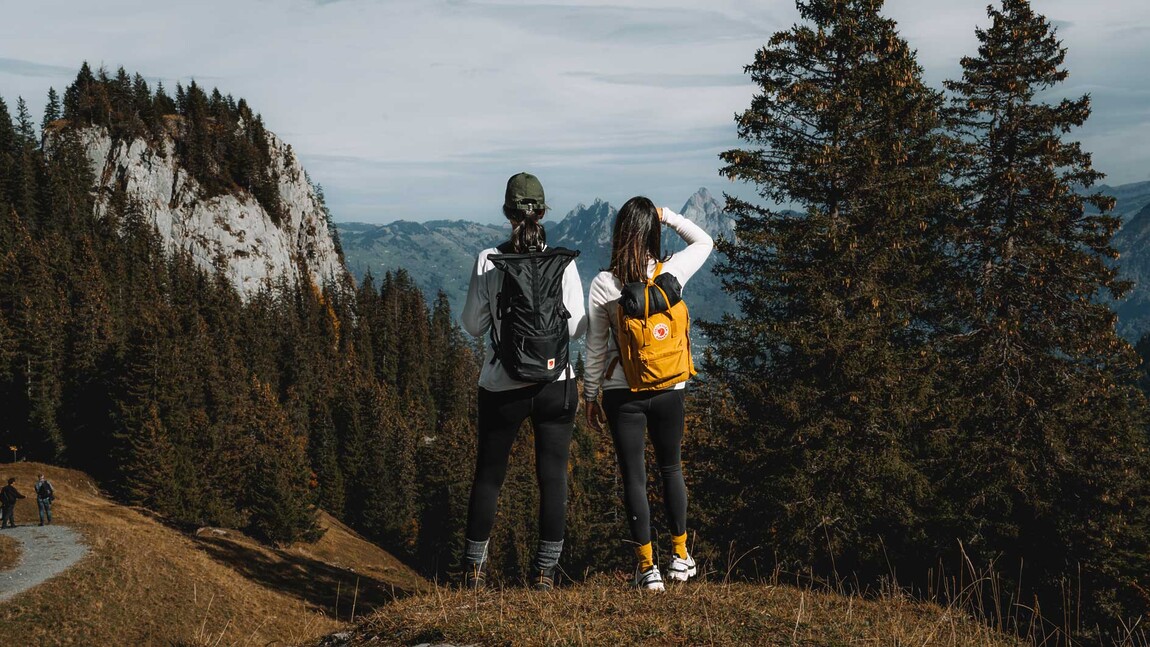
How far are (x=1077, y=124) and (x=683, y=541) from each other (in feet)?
61.1

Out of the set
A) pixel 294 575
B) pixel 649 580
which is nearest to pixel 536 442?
pixel 649 580

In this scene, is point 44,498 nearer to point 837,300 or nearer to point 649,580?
point 837,300

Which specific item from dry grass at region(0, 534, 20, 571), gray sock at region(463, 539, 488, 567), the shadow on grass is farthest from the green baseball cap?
dry grass at region(0, 534, 20, 571)

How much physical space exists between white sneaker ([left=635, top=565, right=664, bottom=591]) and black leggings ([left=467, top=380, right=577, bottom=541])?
0.72 metres

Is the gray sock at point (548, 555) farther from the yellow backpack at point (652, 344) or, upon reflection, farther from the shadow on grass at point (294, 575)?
the shadow on grass at point (294, 575)

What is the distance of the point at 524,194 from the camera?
5320 millimetres

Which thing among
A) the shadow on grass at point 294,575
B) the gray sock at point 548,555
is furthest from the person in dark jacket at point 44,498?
the gray sock at point 548,555

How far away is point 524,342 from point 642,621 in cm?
197

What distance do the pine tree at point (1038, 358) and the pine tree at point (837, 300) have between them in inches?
44.3

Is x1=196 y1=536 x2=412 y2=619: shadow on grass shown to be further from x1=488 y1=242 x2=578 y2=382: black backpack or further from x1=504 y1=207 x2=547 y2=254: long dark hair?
x1=504 y1=207 x2=547 y2=254: long dark hair

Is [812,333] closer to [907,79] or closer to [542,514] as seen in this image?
[907,79]

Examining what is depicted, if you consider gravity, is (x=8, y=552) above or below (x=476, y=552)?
below

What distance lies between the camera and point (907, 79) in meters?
17.6

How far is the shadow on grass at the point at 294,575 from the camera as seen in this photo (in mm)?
30111
